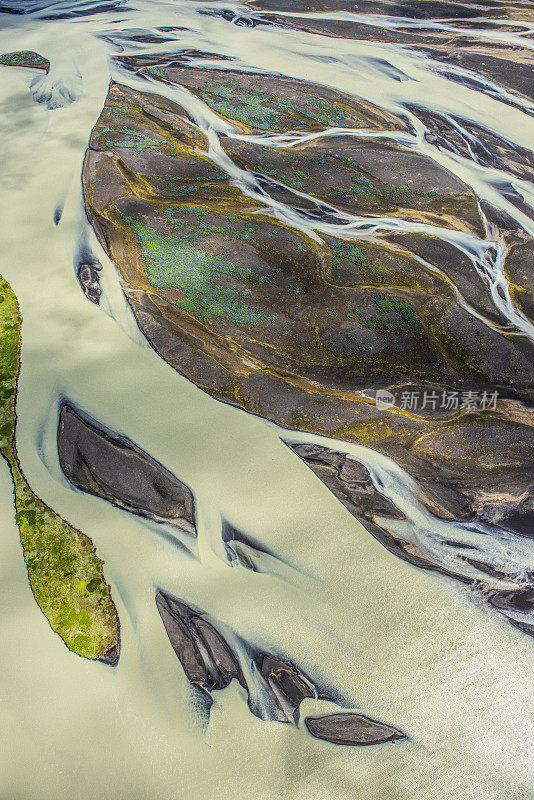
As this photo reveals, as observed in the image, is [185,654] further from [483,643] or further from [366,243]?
[366,243]

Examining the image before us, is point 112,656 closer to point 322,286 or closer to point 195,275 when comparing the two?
point 195,275

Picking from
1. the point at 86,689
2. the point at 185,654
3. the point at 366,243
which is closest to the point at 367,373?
the point at 366,243

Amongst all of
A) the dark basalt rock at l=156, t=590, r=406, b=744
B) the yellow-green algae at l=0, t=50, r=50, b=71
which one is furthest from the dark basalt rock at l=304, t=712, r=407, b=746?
the yellow-green algae at l=0, t=50, r=50, b=71

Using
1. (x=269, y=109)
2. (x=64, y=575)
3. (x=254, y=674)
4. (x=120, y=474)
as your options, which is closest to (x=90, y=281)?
(x=120, y=474)

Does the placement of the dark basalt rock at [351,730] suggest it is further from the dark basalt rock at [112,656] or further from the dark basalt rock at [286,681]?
the dark basalt rock at [112,656]

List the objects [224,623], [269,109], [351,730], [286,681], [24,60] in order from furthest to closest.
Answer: [24,60] → [269,109] → [224,623] → [286,681] → [351,730]

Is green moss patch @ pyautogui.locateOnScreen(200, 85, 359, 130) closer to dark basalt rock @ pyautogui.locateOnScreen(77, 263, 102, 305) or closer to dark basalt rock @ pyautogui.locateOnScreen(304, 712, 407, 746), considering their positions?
dark basalt rock @ pyautogui.locateOnScreen(77, 263, 102, 305)
